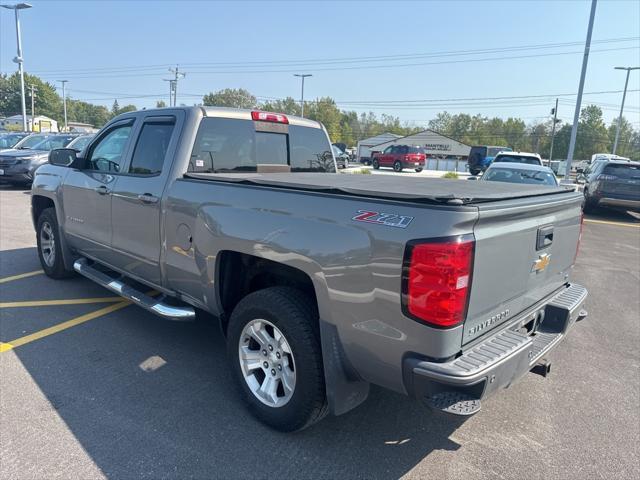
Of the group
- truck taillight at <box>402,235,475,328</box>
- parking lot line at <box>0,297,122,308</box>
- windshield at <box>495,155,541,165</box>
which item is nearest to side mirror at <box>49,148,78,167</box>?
parking lot line at <box>0,297,122,308</box>

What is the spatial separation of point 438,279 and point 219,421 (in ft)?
5.98

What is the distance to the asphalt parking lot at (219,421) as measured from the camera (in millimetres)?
2619

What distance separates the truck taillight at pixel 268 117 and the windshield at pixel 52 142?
46.1ft

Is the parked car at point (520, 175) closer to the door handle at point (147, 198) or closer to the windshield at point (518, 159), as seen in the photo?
the windshield at point (518, 159)

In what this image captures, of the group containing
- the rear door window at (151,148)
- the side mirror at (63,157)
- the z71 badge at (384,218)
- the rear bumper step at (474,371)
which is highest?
the rear door window at (151,148)

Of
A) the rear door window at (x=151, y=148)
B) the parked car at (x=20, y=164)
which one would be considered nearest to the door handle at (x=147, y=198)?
the rear door window at (x=151, y=148)

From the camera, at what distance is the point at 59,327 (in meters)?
4.36

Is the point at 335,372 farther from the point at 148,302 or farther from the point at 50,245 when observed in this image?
the point at 50,245

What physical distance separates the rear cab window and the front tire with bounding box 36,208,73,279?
8.60 ft

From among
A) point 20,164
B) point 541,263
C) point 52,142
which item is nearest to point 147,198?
point 541,263

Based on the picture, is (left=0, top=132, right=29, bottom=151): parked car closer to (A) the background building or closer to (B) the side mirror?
(B) the side mirror

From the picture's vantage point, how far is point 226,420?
3018 mm

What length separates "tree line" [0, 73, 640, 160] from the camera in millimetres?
99562

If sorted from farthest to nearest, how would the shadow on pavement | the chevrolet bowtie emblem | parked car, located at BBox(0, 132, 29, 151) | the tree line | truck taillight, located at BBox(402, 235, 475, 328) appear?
the tree line
parked car, located at BBox(0, 132, 29, 151)
the chevrolet bowtie emblem
the shadow on pavement
truck taillight, located at BBox(402, 235, 475, 328)
